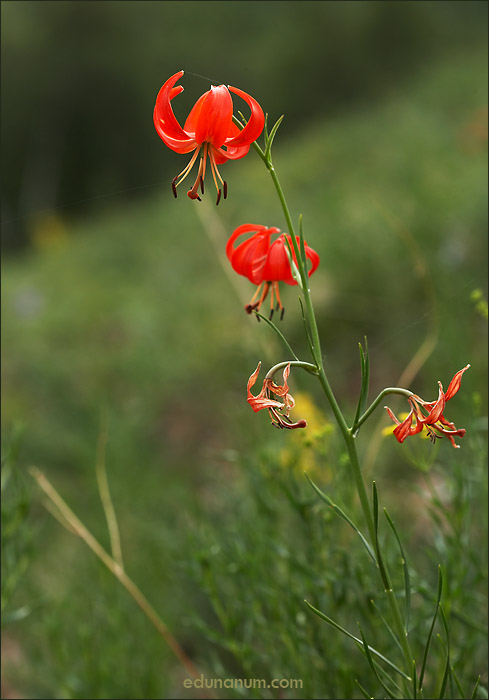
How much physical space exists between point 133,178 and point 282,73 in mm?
1284

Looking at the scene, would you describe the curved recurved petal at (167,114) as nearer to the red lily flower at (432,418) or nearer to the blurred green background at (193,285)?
the blurred green background at (193,285)

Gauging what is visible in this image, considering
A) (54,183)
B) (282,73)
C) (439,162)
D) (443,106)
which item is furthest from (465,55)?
(54,183)

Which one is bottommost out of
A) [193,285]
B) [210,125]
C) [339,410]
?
[193,285]

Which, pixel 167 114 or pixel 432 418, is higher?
pixel 167 114

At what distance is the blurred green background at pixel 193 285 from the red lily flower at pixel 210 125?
0.03 meters

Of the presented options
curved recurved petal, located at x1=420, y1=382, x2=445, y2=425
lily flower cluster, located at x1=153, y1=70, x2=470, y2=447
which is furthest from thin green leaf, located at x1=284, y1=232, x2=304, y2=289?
curved recurved petal, located at x1=420, y1=382, x2=445, y2=425

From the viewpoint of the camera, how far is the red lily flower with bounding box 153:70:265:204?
0.37 meters

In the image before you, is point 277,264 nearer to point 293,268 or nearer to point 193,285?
point 293,268

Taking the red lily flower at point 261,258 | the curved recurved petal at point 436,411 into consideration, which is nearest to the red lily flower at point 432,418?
the curved recurved petal at point 436,411

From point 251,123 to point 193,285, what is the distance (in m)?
2.76

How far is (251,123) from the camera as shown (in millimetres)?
369

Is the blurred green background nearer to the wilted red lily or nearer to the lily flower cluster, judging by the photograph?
the lily flower cluster

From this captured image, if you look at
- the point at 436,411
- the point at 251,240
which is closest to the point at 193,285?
the point at 251,240

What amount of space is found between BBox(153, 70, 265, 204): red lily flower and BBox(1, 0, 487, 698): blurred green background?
1.2 inches
